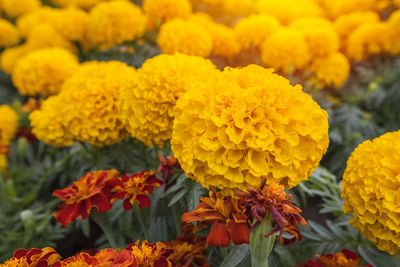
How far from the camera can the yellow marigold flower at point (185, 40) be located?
186cm

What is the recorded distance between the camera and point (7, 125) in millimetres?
2006

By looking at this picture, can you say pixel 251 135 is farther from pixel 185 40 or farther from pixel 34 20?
pixel 34 20

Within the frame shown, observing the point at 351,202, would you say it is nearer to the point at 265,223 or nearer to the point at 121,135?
the point at 265,223

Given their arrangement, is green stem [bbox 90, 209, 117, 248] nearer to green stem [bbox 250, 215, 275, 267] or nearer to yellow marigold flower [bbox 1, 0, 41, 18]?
green stem [bbox 250, 215, 275, 267]

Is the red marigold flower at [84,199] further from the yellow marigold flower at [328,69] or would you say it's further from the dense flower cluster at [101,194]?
the yellow marigold flower at [328,69]

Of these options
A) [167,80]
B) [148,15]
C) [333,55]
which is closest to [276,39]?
[333,55]

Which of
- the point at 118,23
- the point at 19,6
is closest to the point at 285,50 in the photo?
the point at 118,23

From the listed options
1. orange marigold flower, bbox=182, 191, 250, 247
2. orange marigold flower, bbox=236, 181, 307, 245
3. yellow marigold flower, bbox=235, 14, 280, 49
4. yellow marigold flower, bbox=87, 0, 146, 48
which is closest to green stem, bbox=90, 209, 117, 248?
orange marigold flower, bbox=182, 191, 250, 247

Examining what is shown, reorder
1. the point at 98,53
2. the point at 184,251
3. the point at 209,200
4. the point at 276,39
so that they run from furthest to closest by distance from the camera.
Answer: the point at 98,53 < the point at 276,39 < the point at 184,251 < the point at 209,200

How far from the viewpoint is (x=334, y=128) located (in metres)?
2.18

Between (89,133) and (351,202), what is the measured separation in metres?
0.94

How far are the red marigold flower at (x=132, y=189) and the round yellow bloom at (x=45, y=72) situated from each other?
4.06ft

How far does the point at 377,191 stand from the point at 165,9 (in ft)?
5.26

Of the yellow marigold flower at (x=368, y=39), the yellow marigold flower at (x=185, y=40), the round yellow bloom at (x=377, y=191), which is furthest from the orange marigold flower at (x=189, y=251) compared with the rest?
the yellow marigold flower at (x=368, y=39)
